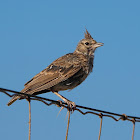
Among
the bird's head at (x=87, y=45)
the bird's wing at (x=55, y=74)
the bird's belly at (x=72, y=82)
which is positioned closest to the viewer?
the bird's wing at (x=55, y=74)

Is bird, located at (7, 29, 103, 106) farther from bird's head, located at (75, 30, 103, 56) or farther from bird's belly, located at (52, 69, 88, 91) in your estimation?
bird's head, located at (75, 30, 103, 56)

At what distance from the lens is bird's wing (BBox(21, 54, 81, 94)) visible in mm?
6857

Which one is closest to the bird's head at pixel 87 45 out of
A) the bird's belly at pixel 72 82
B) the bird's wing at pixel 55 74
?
the bird's wing at pixel 55 74

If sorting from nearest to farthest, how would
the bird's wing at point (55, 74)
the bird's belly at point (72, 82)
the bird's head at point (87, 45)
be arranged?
the bird's wing at point (55, 74) → the bird's belly at point (72, 82) → the bird's head at point (87, 45)

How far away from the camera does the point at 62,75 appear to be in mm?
7344

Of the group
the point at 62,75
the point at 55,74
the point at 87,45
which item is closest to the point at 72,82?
the point at 62,75

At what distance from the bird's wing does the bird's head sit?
0.65 meters

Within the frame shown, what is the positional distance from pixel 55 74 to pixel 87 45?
1.81 metres

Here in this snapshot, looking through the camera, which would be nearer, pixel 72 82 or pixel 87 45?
pixel 72 82

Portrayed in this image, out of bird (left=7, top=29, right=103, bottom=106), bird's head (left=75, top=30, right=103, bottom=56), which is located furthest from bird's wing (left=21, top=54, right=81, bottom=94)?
bird's head (left=75, top=30, right=103, bottom=56)

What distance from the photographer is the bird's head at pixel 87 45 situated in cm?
865

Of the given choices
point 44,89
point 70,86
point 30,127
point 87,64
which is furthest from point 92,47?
point 30,127

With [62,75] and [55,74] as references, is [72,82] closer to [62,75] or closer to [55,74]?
[62,75]

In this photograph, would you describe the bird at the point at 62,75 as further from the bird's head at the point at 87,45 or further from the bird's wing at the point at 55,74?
the bird's head at the point at 87,45
